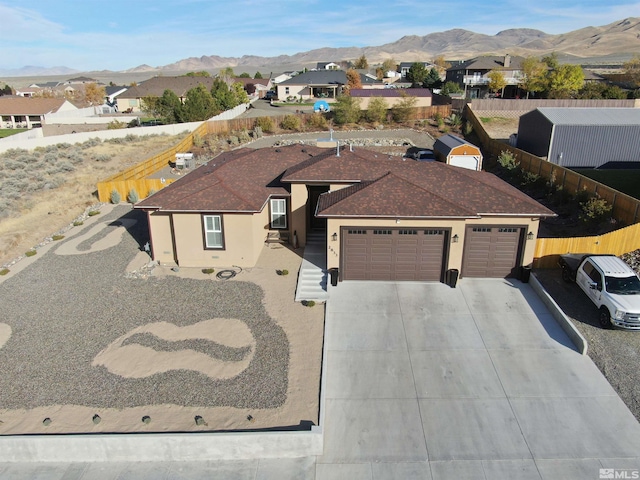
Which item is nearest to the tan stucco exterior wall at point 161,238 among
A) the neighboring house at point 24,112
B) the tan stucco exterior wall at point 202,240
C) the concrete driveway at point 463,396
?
the tan stucco exterior wall at point 202,240

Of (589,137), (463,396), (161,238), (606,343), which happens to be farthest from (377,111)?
(463,396)

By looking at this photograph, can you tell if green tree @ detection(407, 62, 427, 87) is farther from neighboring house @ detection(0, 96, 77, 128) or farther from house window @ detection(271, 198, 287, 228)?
house window @ detection(271, 198, 287, 228)

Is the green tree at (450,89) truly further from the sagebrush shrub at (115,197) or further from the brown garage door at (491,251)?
the brown garage door at (491,251)

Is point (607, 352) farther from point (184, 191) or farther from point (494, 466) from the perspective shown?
point (184, 191)

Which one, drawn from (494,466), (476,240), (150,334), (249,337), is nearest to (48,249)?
(150,334)

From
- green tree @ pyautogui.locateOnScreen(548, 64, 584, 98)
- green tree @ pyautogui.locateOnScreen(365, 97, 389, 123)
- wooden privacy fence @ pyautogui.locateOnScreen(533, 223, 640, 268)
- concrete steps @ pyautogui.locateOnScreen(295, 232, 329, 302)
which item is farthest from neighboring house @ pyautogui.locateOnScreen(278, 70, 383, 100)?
wooden privacy fence @ pyautogui.locateOnScreen(533, 223, 640, 268)
